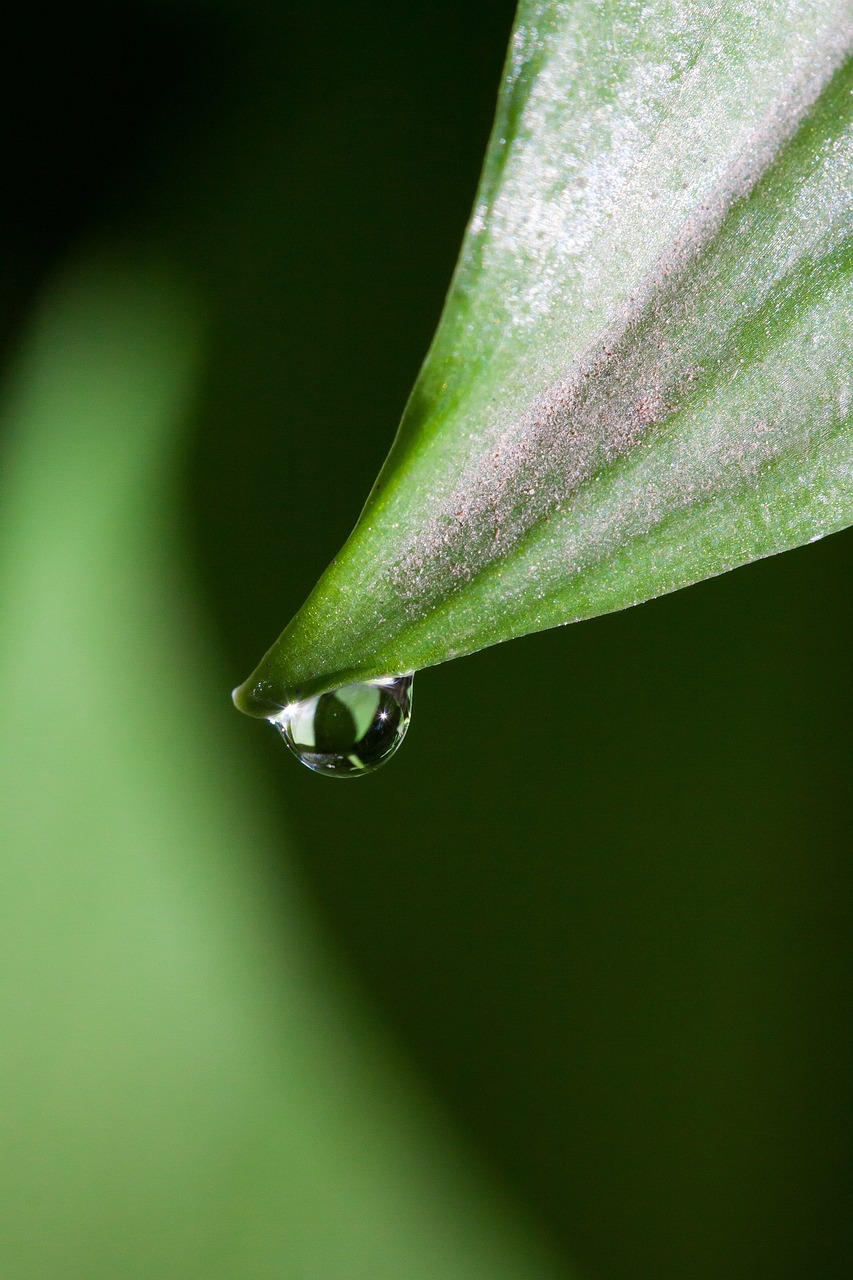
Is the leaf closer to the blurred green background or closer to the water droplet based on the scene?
the water droplet

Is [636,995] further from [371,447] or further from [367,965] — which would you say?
[371,447]

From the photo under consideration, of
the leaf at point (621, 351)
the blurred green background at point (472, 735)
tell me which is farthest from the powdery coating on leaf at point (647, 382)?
the blurred green background at point (472, 735)

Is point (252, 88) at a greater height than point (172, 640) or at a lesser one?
greater

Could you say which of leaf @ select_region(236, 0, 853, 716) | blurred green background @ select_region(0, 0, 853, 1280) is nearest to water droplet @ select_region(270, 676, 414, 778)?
leaf @ select_region(236, 0, 853, 716)

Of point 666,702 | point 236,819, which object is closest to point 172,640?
point 236,819

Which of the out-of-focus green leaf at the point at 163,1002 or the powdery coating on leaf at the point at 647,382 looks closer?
the powdery coating on leaf at the point at 647,382

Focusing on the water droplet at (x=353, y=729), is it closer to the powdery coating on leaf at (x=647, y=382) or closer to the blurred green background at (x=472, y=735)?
the powdery coating on leaf at (x=647, y=382)

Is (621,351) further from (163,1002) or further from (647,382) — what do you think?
(163,1002)
